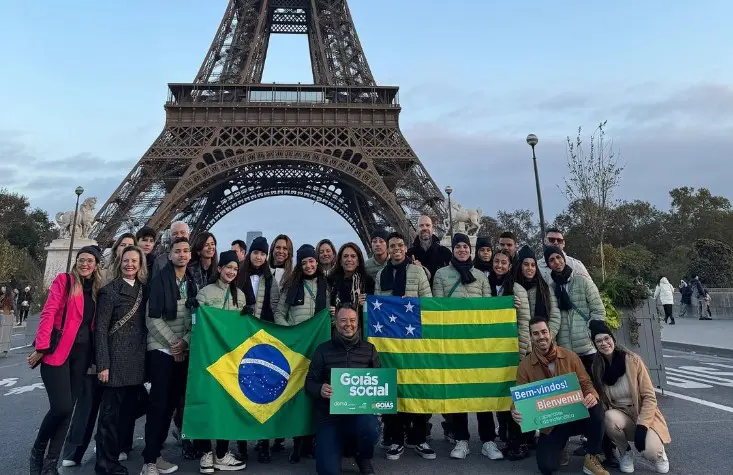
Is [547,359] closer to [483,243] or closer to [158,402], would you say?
[483,243]

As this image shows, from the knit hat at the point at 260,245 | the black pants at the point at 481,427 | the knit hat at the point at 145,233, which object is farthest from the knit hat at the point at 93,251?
the black pants at the point at 481,427

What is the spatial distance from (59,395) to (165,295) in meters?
1.25

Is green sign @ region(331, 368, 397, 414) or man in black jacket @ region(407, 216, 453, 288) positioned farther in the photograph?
man in black jacket @ region(407, 216, 453, 288)

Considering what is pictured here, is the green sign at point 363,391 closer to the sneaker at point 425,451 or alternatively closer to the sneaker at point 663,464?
the sneaker at point 425,451

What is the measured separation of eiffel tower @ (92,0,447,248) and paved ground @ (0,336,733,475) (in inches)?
762

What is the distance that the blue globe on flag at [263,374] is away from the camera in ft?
17.1

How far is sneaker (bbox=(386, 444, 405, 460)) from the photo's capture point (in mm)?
5219

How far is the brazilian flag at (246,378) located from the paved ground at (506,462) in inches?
18.5

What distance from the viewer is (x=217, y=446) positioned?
5.08 meters

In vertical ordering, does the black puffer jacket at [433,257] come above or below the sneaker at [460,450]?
above

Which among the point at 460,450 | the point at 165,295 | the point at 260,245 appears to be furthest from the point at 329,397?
the point at 260,245

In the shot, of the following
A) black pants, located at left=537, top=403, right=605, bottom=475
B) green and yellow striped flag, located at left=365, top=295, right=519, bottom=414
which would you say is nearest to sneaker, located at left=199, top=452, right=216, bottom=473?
green and yellow striped flag, located at left=365, top=295, right=519, bottom=414

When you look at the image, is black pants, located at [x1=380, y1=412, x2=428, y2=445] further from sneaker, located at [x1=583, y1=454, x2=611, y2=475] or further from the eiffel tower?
the eiffel tower

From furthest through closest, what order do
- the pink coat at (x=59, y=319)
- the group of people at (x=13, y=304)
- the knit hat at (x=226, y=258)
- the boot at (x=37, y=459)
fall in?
1. the group of people at (x=13, y=304)
2. the knit hat at (x=226, y=258)
3. the boot at (x=37, y=459)
4. the pink coat at (x=59, y=319)
